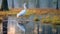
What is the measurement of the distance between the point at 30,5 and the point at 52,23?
629 inches

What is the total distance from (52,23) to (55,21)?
0.43m

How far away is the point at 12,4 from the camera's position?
3048 cm

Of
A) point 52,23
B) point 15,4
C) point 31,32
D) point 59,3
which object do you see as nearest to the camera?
point 31,32

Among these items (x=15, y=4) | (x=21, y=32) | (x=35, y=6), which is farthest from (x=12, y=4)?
(x=21, y=32)

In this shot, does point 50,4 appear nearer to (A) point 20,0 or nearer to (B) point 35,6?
(B) point 35,6

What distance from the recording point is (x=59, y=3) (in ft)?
95.3

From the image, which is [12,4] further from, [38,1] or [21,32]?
[21,32]

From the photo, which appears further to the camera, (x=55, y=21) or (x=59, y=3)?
(x=59, y=3)

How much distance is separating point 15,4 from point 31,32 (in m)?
19.7

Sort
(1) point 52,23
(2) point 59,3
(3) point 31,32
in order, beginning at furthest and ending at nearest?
(2) point 59,3 → (1) point 52,23 → (3) point 31,32

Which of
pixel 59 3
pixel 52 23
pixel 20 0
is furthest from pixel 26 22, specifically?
pixel 20 0

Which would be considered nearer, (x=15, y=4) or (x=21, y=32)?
(x=21, y=32)

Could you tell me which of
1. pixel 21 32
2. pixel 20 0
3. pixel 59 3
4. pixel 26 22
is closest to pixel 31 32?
pixel 21 32

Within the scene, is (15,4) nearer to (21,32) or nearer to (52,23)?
(52,23)
